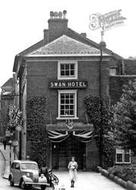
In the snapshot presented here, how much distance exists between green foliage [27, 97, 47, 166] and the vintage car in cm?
784

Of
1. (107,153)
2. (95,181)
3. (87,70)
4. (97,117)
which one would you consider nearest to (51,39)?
(87,70)

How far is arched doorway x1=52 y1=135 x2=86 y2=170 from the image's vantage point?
126ft

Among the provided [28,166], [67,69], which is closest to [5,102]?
[67,69]

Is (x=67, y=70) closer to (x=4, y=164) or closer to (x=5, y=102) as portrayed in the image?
(x=4, y=164)

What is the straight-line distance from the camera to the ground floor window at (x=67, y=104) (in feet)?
126

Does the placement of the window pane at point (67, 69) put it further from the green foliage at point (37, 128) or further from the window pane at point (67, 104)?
the green foliage at point (37, 128)

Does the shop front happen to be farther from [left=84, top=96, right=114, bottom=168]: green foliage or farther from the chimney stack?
the chimney stack

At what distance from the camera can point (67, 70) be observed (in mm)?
38750

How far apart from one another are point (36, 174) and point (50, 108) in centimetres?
1116

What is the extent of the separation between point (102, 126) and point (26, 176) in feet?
38.4

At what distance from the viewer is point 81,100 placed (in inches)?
1518

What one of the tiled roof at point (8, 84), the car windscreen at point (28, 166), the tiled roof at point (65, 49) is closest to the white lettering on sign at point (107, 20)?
the tiled roof at point (65, 49)

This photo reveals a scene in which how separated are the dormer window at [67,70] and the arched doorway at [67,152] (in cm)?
497

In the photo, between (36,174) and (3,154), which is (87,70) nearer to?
(36,174)
